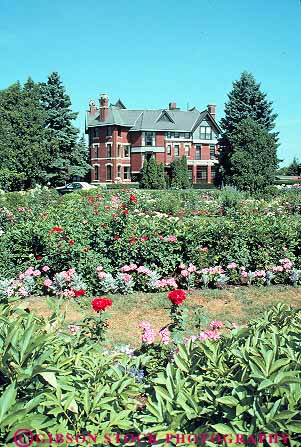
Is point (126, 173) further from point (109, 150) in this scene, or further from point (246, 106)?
point (246, 106)

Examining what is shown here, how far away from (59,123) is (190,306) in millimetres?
36213

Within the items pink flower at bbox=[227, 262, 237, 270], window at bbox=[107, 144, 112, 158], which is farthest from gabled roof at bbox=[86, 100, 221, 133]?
pink flower at bbox=[227, 262, 237, 270]

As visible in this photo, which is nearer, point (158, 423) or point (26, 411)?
point (26, 411)

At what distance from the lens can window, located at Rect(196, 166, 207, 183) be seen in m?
52.5

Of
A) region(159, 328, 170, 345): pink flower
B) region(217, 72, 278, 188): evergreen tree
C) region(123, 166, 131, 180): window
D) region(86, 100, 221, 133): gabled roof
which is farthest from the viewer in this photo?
region(123, 166, 131, 180): window

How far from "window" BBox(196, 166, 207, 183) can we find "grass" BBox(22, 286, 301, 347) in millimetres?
45370

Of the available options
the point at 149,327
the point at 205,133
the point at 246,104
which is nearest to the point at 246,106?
the point at 246,104

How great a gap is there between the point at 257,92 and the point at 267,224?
37.4 m

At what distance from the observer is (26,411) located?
181cm

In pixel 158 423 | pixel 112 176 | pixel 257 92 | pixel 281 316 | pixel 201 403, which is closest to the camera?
pixel 158 423

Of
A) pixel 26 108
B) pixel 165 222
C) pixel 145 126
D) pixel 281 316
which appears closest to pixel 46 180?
pixel 26 108

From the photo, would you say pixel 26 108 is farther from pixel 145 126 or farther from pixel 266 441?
pixel 266 441

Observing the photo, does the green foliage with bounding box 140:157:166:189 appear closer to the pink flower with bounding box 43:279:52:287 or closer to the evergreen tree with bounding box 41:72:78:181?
the evergreen tree with bounding box 41:72:78:181

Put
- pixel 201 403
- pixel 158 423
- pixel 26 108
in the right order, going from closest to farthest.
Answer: pixel 158 423
pixel 201 403
pixel 26 108
